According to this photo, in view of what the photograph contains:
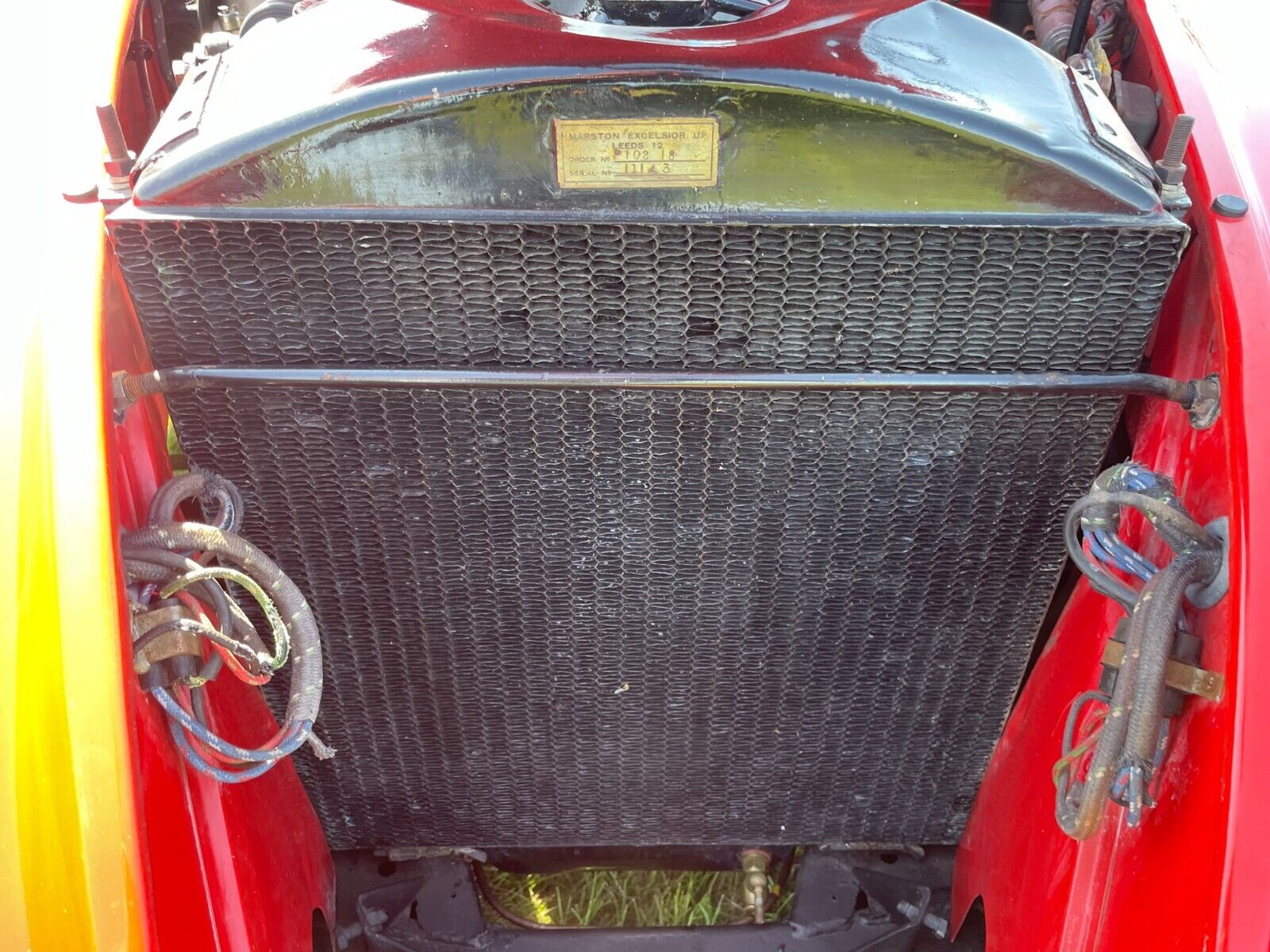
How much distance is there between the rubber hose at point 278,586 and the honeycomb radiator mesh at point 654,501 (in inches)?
7.0

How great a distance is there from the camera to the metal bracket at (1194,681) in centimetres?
98

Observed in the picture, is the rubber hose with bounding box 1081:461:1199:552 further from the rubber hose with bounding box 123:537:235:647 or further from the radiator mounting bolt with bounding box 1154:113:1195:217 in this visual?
the rubber hose with bounding box 123:537:235:647

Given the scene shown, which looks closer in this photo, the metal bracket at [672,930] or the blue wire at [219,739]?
the blue wire at [219,739]

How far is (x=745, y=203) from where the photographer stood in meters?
1.05

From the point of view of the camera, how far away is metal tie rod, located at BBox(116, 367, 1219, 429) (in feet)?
3.74

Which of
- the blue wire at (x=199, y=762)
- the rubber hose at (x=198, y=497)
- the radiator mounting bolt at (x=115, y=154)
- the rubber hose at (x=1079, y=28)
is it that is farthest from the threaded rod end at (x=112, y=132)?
the rubber hose at (x=1079, y=28)

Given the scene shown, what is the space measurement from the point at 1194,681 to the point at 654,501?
60 centimetres

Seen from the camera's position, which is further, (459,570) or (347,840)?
(347,840)

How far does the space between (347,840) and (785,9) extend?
128cm

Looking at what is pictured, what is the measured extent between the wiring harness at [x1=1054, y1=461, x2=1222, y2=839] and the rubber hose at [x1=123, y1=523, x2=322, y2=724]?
30.1 inches

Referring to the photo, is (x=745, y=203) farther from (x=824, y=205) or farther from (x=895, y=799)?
(x=895, y=799)

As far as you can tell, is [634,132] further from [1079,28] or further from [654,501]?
[1079,28]

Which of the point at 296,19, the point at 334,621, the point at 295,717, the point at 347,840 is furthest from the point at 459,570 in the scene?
the point at 296,19

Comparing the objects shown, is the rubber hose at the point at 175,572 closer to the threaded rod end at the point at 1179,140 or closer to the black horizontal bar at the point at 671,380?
the black horizontal bar at the point at 671,380
